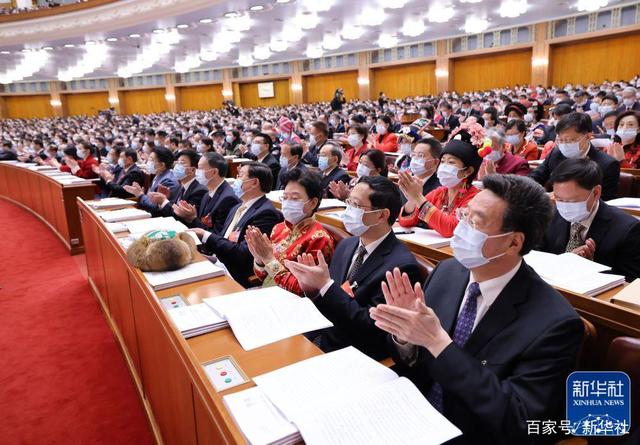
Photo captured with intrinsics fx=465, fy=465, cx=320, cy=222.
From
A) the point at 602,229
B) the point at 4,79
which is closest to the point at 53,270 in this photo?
the point at 602,229

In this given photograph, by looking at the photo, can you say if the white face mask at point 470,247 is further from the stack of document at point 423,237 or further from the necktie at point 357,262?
the stack of document at point 423,237

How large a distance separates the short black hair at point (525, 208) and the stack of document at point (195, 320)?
42.4 inches

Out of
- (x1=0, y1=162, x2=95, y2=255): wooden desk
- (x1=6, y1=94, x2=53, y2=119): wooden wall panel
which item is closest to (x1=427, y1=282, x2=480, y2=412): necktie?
(x1=0, y1=162, x2=95, y2=255): wooden desk

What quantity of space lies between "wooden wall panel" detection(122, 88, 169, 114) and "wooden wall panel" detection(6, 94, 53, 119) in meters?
5.45

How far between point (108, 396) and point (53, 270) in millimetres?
3062

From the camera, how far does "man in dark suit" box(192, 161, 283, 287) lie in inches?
124

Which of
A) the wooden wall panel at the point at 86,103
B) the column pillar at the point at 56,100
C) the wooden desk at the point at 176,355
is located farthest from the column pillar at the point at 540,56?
the column pillar at the point at 56,100

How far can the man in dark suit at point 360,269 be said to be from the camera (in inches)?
72.6

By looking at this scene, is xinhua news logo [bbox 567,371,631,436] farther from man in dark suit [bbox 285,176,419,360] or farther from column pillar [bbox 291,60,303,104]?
column pillar [bbox 291,60,303,104]

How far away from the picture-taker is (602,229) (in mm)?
2441

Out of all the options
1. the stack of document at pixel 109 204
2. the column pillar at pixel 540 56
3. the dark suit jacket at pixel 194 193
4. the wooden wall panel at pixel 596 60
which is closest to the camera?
the stack of document at pixel 109 204

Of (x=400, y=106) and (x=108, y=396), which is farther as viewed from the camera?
(x=400, y=106)

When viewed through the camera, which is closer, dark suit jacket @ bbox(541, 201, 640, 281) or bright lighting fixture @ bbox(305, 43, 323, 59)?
dark suit jacket @ bbox(541, 201, 640, 281)

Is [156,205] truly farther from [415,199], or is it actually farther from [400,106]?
[400,106]
